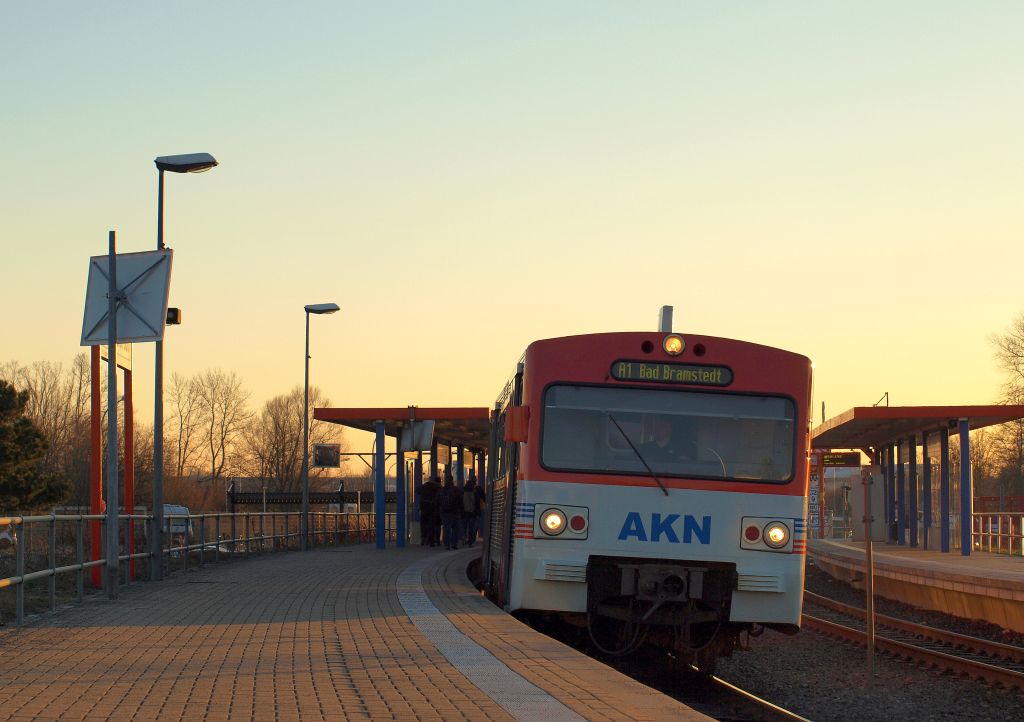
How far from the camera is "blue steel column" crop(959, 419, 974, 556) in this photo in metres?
27.8

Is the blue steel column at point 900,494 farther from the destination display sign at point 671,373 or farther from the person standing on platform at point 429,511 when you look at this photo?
the destination display sign at point 671,373

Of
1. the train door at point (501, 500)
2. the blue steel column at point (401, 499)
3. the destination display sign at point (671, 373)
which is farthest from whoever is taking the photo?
the blue steel column at point (401, 499)

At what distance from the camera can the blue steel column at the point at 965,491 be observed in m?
27.8

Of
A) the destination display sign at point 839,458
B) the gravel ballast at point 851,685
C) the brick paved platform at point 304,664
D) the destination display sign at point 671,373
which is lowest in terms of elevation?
the gravel ballast at point 851,685

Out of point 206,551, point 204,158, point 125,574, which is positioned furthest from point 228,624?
point 206,551

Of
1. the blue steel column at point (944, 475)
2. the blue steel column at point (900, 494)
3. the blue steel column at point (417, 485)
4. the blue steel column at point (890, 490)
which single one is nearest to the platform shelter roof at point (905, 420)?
the blue steel column at point (944, 475)

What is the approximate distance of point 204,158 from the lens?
19344 mm

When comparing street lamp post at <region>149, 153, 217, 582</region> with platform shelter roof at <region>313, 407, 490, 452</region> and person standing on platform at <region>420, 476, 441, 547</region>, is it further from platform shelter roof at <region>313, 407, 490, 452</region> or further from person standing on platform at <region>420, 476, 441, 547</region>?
person standing on platform at <region>420, 476, 441, 547</region>

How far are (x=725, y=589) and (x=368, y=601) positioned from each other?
4.58 meters

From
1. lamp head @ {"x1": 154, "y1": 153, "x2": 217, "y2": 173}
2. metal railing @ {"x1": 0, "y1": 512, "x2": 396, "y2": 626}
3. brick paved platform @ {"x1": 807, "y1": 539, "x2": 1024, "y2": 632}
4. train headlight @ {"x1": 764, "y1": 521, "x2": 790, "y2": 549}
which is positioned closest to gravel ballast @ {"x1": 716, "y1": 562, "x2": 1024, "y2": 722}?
brick paved platform @ {"x1": 807, "y1": 539, "x2": 1024, "y2": 632}

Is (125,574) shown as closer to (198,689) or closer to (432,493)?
(198,689)

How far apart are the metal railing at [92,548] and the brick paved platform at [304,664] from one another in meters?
0.43

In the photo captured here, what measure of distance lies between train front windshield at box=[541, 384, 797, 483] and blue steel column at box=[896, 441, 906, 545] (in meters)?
24.0

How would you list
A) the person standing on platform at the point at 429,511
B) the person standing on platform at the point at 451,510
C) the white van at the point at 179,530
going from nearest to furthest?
the white van at the point at 179,530, the person standing on platform at the point at 451,510, the person standing on platform at the point at 429,511
